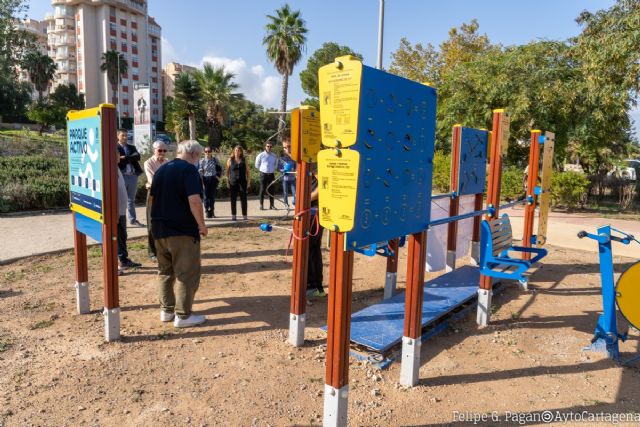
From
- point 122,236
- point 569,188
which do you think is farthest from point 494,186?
point 569,188

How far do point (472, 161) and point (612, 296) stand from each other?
228cm

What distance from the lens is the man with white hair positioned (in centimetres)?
381

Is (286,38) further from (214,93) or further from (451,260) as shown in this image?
(451,260)

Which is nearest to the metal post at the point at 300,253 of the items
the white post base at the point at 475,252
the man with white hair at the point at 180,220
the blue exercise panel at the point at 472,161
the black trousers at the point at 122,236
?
the man with white hair at the point at 180,220

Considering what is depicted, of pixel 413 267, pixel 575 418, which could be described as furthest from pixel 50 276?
pixel 575 418

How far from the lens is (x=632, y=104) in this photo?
1440 cm

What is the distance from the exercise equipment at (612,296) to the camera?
344 cm

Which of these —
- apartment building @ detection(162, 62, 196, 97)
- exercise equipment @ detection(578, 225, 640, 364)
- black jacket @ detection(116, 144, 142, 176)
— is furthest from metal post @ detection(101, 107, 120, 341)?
apartment building @ detection(162, 62, 196, 97)

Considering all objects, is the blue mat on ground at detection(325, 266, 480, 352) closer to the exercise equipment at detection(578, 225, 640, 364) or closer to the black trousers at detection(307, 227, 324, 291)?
the black trousers at detection(307, 227, 324, 291)

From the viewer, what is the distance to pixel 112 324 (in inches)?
150

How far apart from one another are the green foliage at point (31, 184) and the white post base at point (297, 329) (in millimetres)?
8503

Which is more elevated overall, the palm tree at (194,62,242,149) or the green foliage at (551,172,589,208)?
the palm tree at (194,62,242,149)

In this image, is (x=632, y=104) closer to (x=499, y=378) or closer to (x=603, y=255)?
(x=603, y=255)

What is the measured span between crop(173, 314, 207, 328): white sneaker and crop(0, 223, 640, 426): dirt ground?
0.26 feet
